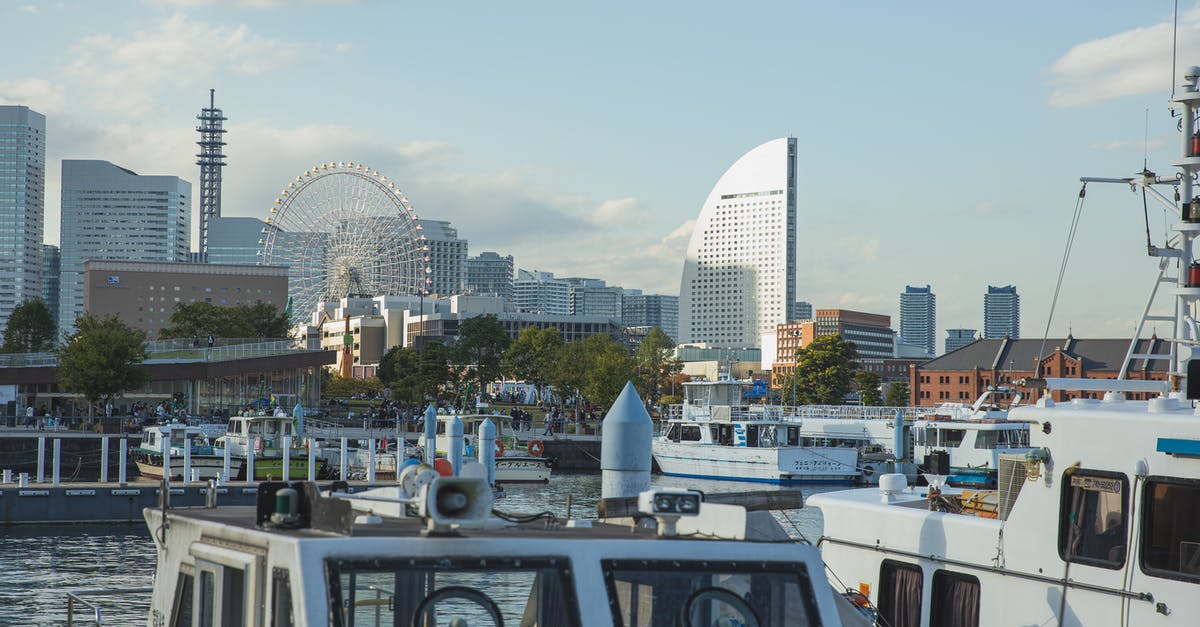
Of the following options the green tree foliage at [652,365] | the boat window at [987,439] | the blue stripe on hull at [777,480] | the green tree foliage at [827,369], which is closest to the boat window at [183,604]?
the boat window at [987,439]

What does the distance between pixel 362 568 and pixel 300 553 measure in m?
0.28

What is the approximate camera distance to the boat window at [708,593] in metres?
6.07

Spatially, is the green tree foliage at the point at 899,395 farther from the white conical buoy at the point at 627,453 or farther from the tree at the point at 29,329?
the white conical buoy at the point at 627,453

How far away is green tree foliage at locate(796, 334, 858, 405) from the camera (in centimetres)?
10719

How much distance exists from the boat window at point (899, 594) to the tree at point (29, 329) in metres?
118

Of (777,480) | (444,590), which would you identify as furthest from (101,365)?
(444,590)

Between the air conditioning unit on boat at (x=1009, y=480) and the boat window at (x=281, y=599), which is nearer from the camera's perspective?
the boat window at (x=281, y=599)

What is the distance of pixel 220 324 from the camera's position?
4530 inches

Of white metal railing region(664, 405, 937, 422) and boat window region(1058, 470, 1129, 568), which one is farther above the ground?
boat window region(1058, 470, 1129, 568)

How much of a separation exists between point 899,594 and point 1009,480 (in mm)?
1841

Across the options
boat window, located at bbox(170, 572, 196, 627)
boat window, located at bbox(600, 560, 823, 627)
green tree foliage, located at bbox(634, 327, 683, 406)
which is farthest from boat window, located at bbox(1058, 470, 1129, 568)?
green tree foliage, located at bbox(634, 327, 683, 406)

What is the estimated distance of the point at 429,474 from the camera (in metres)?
6.27

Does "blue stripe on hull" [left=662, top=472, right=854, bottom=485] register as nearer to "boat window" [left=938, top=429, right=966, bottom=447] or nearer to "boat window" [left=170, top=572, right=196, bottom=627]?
"boat window" [left=938, top=429, right=966, bottom=447]

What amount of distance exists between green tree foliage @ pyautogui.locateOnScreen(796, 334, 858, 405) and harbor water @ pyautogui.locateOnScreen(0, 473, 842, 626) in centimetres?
6115
